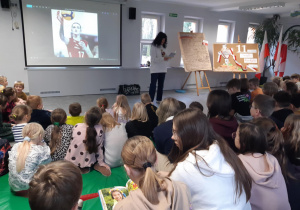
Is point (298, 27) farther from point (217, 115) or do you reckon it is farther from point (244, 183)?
point (244, 183)

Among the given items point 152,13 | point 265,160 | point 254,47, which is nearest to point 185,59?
point 152,13

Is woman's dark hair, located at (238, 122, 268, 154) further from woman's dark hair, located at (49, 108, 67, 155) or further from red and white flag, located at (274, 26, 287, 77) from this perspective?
red and white flag, located at (274, 26, 287, 77)

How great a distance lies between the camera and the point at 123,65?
609 cm

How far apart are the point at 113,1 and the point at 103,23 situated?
577 mm

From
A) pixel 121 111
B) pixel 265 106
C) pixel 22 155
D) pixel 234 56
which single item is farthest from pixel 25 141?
pixel 234 56

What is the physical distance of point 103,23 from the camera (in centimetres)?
561

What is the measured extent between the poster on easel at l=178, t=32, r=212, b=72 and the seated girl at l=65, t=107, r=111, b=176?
443 cm

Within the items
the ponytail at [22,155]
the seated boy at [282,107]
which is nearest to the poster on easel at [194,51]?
the seated boy at [282,107]

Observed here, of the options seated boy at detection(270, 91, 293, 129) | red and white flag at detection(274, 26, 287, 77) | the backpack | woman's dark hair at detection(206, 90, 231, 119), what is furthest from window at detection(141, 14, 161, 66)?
the backpack

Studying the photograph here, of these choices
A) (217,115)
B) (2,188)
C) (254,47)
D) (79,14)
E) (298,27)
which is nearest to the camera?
(2,188)

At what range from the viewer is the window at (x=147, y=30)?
633 centimetres

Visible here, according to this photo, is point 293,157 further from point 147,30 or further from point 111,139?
point 147,30

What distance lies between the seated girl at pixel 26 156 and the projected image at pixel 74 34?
389cm

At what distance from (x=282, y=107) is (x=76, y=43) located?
465cm
